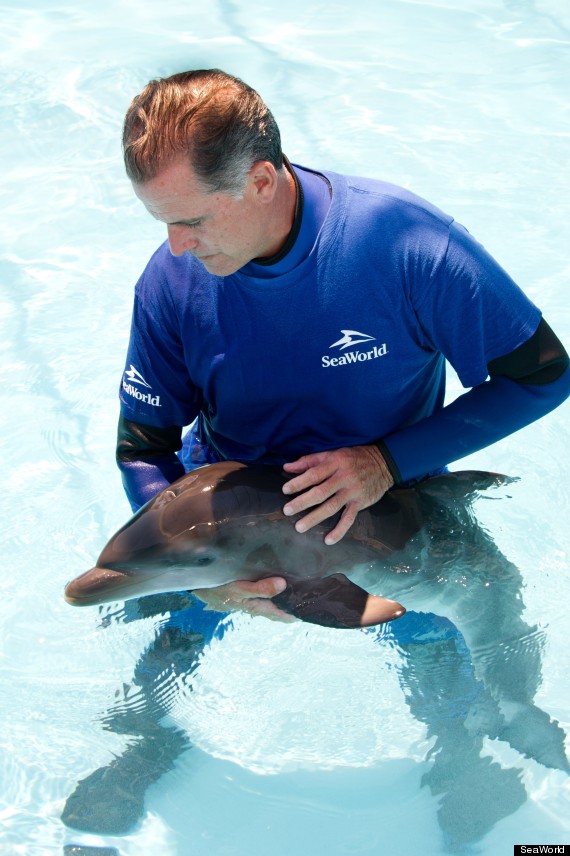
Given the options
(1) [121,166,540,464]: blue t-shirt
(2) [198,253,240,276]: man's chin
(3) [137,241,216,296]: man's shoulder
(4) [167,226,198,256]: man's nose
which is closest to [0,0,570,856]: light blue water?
(1) [121,166,540,464]: blue t-shirt

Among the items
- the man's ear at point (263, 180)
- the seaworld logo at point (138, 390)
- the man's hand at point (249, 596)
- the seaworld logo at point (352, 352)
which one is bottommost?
the man's hand at point (249, 596)

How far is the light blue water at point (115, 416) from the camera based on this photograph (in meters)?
3.75

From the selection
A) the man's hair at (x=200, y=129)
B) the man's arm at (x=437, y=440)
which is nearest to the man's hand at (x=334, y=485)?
the man's arm at (x=437, y=440)

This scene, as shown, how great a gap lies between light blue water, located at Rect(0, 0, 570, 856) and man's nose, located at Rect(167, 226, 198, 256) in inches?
60.0

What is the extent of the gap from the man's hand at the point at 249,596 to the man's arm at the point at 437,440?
0.20m

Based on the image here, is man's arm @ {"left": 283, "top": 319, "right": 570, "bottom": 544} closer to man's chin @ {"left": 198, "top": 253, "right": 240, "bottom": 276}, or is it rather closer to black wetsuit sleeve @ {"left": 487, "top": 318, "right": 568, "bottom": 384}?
black wetsuit sleeve @ {"left": 487, "top": 318, "right": 568, "bottom": 384}

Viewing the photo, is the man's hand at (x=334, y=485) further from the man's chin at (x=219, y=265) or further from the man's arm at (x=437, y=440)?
the man's chin at (x=219, y=265)

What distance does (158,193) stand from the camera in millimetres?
2820

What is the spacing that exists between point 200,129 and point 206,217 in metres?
0.24

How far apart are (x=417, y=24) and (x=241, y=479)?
6720 millimetres

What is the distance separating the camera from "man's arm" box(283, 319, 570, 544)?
317cm

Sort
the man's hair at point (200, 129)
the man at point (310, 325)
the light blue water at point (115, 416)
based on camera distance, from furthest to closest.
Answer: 1. the light blue water at point (115, 416)
2. the man at point (310, 325)
3. the man's hair at point (200, 129)

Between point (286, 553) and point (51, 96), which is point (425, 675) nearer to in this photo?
point (286, 553)

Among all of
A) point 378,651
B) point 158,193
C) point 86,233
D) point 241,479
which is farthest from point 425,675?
point 86,233
